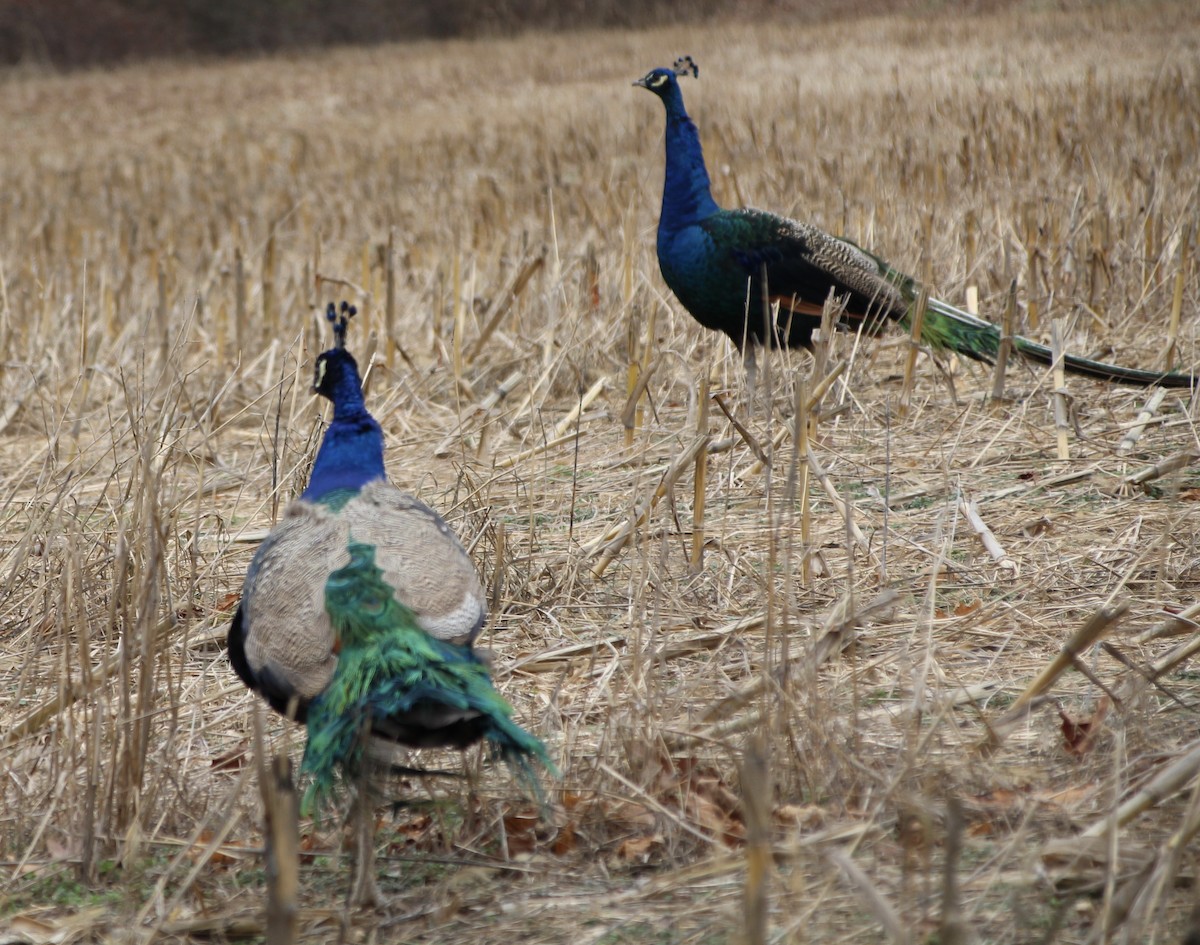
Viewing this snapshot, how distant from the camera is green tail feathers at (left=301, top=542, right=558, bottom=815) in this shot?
2.32 metres

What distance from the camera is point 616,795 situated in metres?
2.72

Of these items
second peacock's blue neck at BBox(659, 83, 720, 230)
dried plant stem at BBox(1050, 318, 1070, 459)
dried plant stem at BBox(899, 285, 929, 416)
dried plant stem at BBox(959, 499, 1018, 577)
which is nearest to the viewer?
dried plant stem at BBox(959, 499, 1018, 577)

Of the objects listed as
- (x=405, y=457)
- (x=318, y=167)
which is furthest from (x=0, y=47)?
(x=405, y=457)

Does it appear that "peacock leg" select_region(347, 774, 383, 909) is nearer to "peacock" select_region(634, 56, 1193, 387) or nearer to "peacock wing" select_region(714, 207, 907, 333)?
"peacock" select_region(634, 56, 1193, 387)

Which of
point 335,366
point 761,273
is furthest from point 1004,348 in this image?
point 335,366

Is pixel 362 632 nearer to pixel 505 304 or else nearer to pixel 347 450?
pixel 347 450

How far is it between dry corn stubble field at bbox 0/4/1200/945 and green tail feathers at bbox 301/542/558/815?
0.69 feet

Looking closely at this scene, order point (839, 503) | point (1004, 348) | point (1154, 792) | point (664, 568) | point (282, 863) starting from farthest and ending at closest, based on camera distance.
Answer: point (1004, 348) → point (839, 503) → point (664, 568) → point (1154, 792) → point (282, 863)

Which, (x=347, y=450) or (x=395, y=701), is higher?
(x=347, y=450)

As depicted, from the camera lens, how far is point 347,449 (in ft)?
10.4

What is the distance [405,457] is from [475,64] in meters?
19.2

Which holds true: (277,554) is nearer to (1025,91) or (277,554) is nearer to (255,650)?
(255,650)

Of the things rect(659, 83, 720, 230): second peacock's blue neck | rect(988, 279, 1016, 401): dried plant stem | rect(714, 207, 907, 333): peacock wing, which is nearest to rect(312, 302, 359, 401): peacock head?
rect(714, 207, 907, 333): peacock wing

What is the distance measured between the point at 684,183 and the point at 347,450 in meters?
3.32
